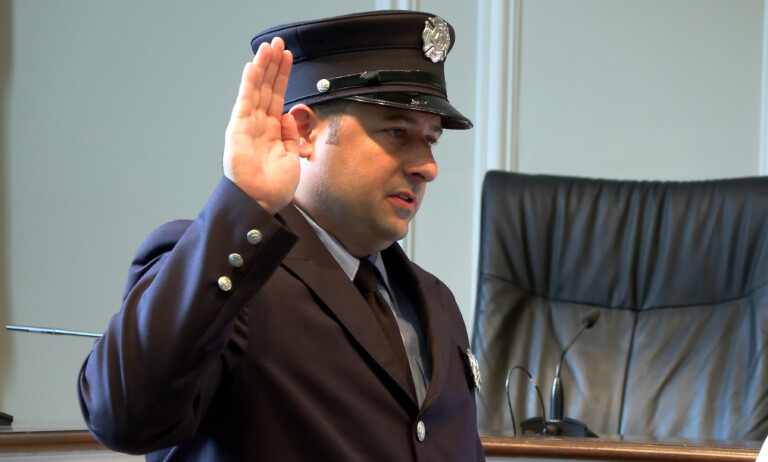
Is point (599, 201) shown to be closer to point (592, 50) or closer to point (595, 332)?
point (595, 332)

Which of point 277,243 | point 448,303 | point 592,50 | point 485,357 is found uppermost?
point 592,50

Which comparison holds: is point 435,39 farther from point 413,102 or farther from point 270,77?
point 270,77

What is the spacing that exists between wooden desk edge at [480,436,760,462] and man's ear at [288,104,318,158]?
86 cm

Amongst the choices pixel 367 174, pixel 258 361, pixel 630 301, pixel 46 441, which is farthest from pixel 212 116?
pixel 258 361

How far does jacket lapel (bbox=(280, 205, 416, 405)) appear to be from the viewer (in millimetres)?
1281

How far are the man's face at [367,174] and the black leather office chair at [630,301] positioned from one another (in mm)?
1554

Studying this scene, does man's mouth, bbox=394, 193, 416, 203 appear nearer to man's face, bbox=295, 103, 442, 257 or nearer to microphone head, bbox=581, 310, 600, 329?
man's face, bbox=295, 103, 442, 257

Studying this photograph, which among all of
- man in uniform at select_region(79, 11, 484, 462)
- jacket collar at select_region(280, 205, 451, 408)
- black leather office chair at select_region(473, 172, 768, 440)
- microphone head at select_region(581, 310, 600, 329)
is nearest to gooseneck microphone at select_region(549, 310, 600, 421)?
microphone head at select_region(581, 310, 600, 329)

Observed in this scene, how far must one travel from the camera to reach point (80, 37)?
346 cm

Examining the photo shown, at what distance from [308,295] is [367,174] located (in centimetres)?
19

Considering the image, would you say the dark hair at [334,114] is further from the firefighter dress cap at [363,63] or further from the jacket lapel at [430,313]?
the jacket lapel at [430,313]

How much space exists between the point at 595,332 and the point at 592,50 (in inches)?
54.7

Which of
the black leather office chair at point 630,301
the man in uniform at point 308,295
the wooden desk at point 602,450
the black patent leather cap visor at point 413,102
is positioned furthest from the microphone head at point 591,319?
the black patent leather cap visor at point 413,102

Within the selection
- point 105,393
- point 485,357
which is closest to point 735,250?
point 485,357
